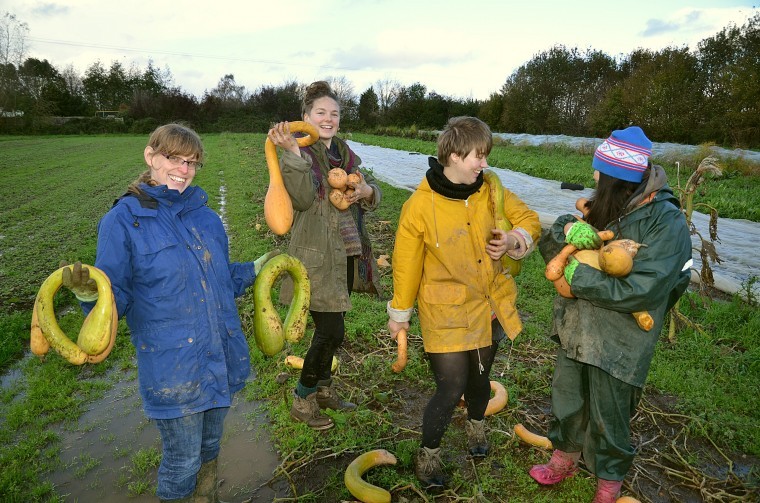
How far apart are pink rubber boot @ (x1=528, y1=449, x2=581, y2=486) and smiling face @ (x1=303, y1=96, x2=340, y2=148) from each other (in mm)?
2524

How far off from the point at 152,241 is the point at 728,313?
546 cm

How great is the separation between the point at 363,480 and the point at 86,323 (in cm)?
186

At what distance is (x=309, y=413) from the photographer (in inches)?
147

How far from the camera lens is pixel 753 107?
18.2 metres

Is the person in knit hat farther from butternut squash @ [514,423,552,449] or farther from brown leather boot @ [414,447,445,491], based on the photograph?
brown leather boot @ [414,447,445,491]

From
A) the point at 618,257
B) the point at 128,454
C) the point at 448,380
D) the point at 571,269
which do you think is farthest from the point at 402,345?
the point at 128,454

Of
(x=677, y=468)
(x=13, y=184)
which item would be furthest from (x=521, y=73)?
(x=677, y=468)

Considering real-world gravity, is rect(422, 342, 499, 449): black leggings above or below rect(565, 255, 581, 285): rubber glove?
below

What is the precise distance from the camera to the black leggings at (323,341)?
3.42 metres

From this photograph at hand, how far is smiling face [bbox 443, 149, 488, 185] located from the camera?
2803mm

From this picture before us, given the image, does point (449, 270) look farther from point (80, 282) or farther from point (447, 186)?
point (80, 282)

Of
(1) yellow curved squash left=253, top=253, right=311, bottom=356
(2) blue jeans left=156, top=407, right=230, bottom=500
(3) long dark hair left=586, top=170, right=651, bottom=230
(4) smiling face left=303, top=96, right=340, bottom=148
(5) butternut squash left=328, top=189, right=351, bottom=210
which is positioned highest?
(4) smiling face left=303, top=96, right=340, bottom=148

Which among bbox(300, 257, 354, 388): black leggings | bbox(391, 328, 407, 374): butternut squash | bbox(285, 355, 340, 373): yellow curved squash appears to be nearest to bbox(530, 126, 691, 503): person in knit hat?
bbox(391, 328, 407, 374): butternut squash

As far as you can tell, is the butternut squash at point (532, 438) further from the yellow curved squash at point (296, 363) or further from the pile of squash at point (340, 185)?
the pile of squash at point (340, 185)
